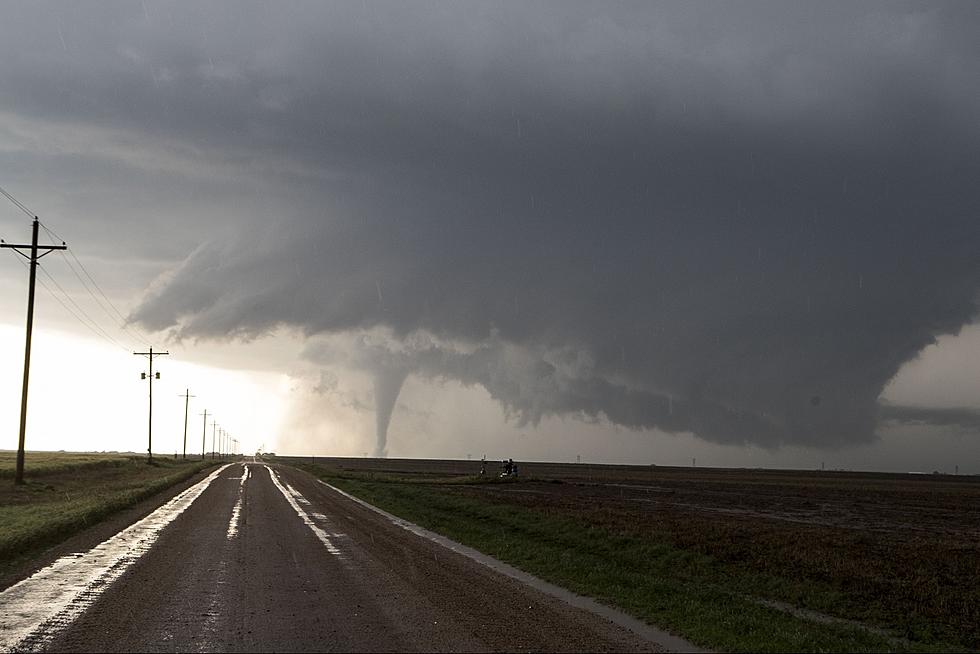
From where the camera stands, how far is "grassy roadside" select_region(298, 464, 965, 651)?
13.0m

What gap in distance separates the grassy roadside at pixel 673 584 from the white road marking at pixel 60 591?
9.05 metres

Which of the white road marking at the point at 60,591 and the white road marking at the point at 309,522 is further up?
the white road marking at the point at 60,591

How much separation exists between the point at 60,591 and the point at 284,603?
4240 millimetres

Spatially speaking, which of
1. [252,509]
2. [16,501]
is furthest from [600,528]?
[16,501]

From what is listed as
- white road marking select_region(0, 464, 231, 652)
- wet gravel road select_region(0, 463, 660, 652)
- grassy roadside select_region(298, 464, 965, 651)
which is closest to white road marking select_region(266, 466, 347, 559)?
wet gravel road select_region(0, 463, 660, 652)

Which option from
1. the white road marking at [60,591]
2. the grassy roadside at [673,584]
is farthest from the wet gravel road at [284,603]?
the grassy roadside at [673,584]

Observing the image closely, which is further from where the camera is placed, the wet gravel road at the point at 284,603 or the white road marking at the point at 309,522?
the white road marking at the point at 309,522

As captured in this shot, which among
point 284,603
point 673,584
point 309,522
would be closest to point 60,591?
point 284,603

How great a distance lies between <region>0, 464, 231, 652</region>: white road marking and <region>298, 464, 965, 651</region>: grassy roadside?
905 centimetres

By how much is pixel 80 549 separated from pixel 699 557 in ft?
55.6

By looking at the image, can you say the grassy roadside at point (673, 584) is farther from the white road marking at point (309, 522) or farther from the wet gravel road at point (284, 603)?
the white road marking at point (309, 522)

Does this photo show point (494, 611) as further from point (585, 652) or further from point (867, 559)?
point (867, 559)

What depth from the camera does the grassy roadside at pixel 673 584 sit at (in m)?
13.0

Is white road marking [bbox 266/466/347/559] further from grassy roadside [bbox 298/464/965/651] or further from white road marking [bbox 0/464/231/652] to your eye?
white road marking [bbox 0/464/231/652]
